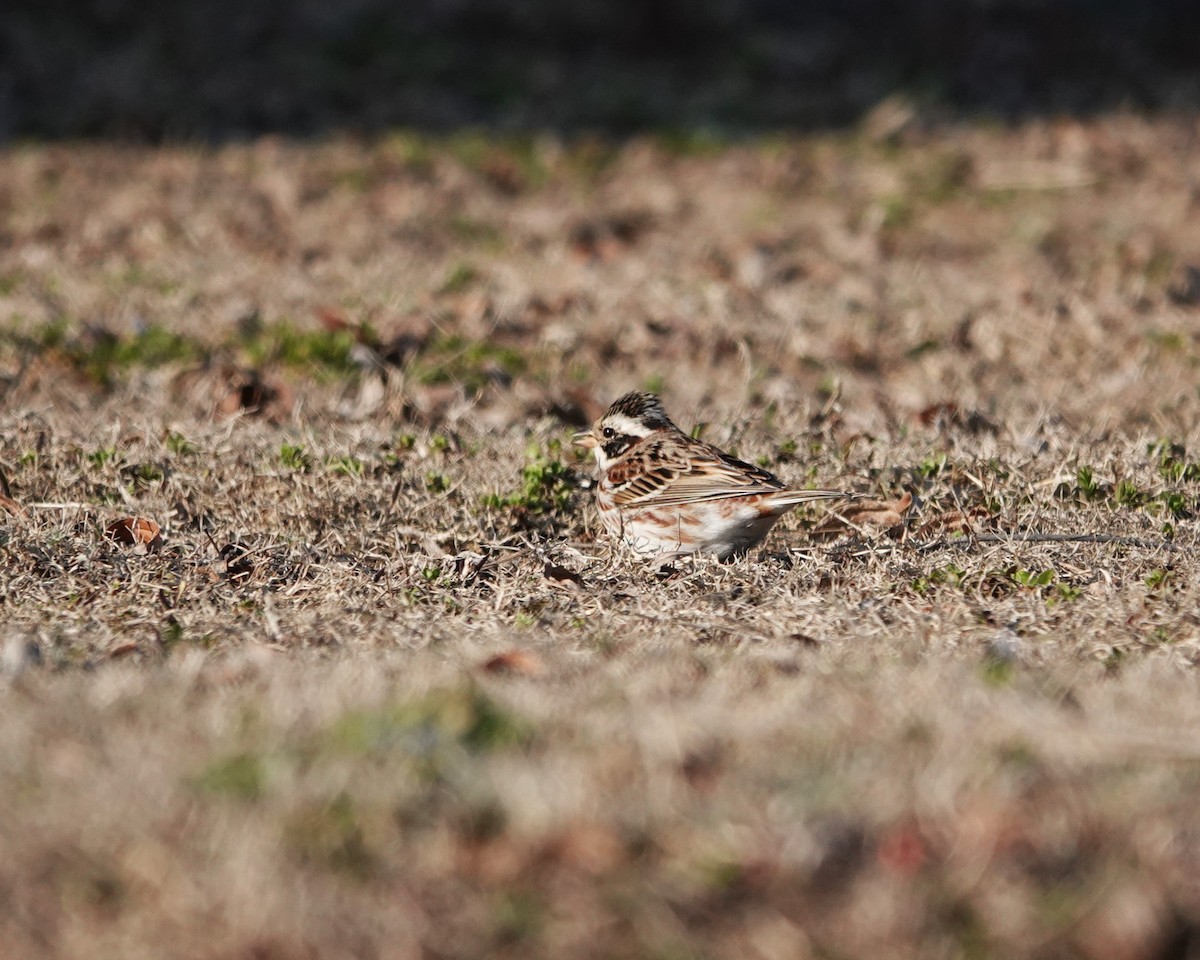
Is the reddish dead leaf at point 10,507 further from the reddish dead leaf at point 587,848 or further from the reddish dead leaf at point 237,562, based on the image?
the reddish dead leaf at point 587,848

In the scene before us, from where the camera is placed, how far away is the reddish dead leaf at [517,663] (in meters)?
5.06

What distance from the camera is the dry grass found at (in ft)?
11.6

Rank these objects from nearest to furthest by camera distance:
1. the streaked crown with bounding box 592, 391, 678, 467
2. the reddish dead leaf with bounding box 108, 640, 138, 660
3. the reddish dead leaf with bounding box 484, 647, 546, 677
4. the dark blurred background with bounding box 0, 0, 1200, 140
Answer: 1. the reddish dead leaf with bounding box 484, 647, 546, 677
2. the reddish dead leaf with bounding box 108, 640, 138, 660
3. the streaked crown with bounding box 592, 391, 678, 467
4. the dark blurred background with bounding box 0, 0, 1200, 140

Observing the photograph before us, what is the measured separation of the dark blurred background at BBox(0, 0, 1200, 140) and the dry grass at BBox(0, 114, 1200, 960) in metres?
1.07

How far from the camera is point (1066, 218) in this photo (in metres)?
13.4

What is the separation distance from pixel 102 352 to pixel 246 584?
4029mm

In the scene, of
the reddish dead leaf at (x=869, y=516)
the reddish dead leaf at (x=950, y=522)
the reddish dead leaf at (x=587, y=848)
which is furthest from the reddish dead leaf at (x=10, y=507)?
the reddish dead leaf at (x=587, y=848)

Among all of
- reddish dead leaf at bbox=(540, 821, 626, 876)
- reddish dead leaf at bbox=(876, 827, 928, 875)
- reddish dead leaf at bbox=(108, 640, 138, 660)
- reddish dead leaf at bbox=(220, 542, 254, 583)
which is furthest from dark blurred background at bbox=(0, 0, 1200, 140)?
reddish dead leaf at bbox=(876, 827, 928, 875)

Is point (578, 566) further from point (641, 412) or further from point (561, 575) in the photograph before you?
point (641, 412)

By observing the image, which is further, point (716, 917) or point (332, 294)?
point (332, 294)

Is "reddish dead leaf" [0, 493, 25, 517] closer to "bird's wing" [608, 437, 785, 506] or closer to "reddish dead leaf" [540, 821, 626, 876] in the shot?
"bird's wing" [608, 437, 785, 506]

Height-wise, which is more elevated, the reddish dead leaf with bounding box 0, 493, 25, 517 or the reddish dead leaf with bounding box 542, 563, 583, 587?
the reddish dead leaf with bounding box 0, 493, 25, 517

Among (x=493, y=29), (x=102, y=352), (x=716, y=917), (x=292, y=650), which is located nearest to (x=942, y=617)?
(x=292, y=650)

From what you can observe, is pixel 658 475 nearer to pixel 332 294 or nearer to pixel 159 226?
pixel 332 294
